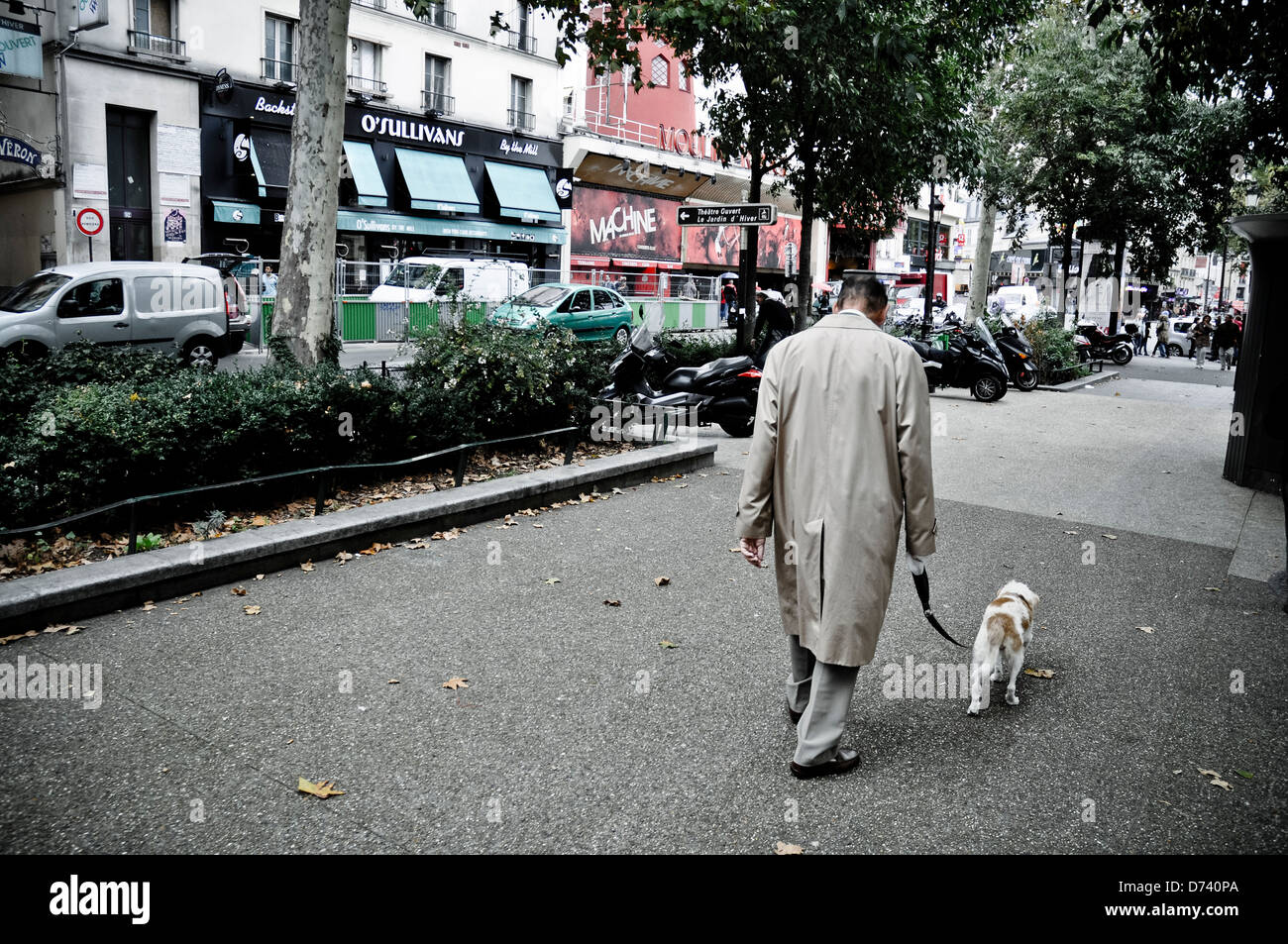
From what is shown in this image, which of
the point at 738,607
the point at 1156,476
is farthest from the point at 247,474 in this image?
the point at 1156,476

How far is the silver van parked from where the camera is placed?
48.1 feet

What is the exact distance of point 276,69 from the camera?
26.4 metres

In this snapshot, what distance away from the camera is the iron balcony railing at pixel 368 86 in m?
28.4

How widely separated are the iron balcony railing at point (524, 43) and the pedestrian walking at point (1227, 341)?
2350 centimetres

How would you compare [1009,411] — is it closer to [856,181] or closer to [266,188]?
[856,181]

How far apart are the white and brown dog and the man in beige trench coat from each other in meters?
0.84

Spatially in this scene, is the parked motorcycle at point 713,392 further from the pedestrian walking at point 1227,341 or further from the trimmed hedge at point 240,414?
the pedestrian walking at point 1227,341

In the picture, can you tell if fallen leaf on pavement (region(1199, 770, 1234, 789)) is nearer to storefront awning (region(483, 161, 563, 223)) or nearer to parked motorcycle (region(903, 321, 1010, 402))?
parked motorcycle (region(903, 321, 1010, 402))

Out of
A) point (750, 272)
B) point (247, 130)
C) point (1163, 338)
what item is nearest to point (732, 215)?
point (750, 272)

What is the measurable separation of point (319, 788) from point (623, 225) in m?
38.0

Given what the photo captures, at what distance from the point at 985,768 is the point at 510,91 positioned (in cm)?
3293

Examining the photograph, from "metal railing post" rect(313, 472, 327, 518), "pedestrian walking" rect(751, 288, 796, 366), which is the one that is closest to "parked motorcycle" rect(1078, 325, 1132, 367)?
"pedestrian walking" rect(751, 288, 796, 366)

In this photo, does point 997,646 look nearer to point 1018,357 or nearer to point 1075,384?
point 1018,357

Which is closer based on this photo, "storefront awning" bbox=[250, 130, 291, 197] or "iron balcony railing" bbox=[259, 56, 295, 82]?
"storefront awning" bbox=[250, 130, 291, 197]
